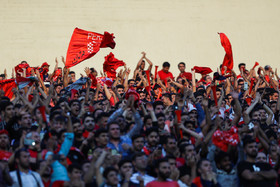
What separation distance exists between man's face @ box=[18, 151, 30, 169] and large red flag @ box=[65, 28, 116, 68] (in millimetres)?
5822

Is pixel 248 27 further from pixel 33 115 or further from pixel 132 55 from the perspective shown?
pixel 33 115

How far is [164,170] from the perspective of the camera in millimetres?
7023

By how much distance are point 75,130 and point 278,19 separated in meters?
12.7

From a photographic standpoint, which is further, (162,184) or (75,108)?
(75,108)

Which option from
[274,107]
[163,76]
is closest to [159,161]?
[274,107]

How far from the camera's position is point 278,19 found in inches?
764

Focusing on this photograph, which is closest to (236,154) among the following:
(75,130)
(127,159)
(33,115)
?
(127,159)

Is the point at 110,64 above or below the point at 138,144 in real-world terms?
above

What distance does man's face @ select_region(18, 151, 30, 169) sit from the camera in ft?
22.7

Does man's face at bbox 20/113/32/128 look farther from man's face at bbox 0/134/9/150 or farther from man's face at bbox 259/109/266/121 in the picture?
man's face at bbox 259/109/266/121

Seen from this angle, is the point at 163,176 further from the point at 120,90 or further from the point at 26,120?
the point at 120,90

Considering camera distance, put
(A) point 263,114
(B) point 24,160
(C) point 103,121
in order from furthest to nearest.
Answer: (A) point 263,114 < (C) point 103,121 < (B) point 24,160

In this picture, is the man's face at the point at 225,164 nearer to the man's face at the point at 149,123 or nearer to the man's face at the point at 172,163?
the man's face at the point at 172,163

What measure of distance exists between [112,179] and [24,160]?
1.00 m
